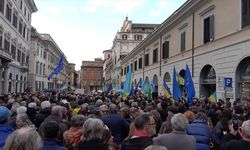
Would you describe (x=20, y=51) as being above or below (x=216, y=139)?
above

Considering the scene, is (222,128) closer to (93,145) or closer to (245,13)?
(93,145)

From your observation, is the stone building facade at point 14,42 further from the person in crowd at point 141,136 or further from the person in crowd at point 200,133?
the person in crowd at point 141,136

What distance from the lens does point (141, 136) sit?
468 cm

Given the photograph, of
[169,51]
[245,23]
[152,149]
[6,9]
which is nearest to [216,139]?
[152,149]

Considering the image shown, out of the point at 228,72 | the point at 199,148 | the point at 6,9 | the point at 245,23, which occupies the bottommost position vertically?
the point at 199,148

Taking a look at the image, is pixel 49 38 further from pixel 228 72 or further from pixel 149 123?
pixel 149 123

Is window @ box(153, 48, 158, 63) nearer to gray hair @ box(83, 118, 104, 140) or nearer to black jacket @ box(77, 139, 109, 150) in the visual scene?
gray hair @ box(83, 118, 104, 140)

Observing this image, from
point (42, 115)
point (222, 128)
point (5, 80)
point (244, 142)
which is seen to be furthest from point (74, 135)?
point (5, 80)

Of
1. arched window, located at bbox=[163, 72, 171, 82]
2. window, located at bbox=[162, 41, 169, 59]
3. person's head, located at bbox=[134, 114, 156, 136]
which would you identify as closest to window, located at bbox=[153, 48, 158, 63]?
window, located at bbox=[162, 41, 169, 59]

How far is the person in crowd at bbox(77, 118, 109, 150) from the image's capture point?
4.12 meters

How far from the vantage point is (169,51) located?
31.6 meters

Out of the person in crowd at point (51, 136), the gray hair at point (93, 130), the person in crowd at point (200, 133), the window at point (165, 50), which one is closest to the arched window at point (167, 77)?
the window at point (165, 50)

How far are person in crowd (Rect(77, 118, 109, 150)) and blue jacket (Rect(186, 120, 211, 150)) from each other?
2.16 m

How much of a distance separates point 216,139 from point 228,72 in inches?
499
